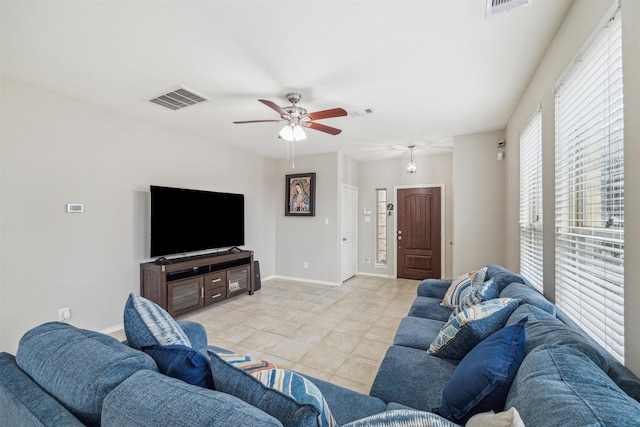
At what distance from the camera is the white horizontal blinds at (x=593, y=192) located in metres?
1.21

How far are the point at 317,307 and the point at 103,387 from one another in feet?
11.3

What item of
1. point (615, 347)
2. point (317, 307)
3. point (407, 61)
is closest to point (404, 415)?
point (615, 347)

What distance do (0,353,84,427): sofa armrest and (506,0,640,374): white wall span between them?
6.38ft

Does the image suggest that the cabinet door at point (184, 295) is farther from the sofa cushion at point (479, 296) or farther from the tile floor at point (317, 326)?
the sofa cushion at point (479, 296)

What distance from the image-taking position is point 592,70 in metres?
1.45

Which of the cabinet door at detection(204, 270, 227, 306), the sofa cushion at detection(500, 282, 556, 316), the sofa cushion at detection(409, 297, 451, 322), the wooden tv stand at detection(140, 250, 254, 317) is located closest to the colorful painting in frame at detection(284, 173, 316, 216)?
the wooden tv stand at detection(140, 250, 254, 317)

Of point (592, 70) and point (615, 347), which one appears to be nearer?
point (615, 347)

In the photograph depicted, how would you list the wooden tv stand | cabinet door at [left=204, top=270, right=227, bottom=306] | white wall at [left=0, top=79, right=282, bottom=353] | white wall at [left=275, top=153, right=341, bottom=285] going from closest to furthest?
1. white wall at [left=0, top=79, right=282, bottom=353]
2. the wooden tv stand
3. cabinet door at [left=204, top=270, right=227, bottom=306]
4. white wall at [left=275, top=153, right=341, bottom=285]

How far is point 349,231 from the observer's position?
5.98 meters

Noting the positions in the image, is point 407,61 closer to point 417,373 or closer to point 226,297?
point 417,373

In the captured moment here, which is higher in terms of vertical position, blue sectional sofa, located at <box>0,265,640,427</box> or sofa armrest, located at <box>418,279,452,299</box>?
blue sectional sofa, located at <box>0,265,640,427</box>

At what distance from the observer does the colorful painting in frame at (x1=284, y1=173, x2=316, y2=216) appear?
18.3ft

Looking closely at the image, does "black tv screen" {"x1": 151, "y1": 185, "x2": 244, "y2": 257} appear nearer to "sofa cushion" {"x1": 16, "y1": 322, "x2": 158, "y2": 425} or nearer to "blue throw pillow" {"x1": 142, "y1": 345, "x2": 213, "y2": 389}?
"sofa cushion" {"x1": 16, "y1": 322, "x2": 158, "y2": 425}

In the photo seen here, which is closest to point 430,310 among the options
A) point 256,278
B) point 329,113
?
point 329,113
